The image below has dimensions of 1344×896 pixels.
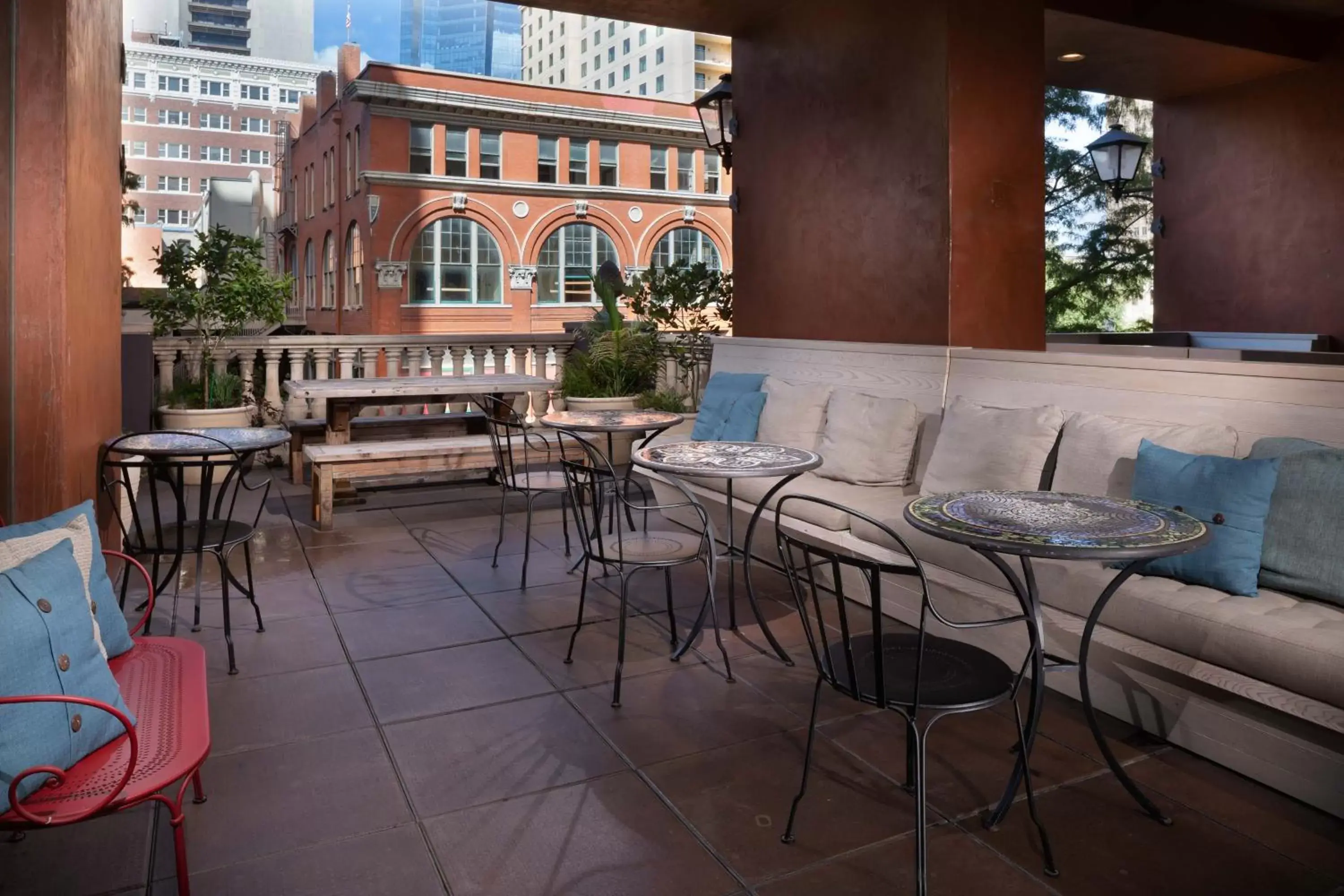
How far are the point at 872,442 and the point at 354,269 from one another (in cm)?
2093

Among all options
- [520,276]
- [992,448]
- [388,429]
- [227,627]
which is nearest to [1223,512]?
[992,448]

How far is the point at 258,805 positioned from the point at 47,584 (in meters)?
0.93

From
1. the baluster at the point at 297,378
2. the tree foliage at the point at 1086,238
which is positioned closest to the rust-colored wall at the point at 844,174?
the baluster at the point at 297,378

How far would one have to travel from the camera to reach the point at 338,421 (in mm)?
6266

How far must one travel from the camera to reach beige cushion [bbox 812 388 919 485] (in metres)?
4.21

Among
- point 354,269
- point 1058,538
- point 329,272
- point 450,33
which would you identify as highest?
point 450,33

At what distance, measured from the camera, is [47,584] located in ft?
5.55

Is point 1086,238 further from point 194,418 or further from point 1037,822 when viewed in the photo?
point 1037,822

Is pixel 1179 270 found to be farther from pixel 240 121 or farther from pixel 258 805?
pixel 240 121

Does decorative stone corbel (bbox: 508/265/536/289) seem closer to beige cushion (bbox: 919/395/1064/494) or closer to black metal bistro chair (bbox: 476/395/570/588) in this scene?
black metal bistro chair (bbox: 476/395/570/588)

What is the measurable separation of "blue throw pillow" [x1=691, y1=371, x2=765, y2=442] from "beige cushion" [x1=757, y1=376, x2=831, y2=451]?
106 millimetres

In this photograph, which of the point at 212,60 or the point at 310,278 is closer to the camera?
the point at 310,278

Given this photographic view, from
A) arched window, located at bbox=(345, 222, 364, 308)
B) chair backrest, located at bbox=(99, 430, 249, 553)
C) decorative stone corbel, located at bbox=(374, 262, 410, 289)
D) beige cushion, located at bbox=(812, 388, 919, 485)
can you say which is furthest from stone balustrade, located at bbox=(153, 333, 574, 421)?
arched window, located at bbox=(345, 222, 364, 308)

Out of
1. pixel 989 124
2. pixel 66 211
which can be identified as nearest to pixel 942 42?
pixel 989 124
